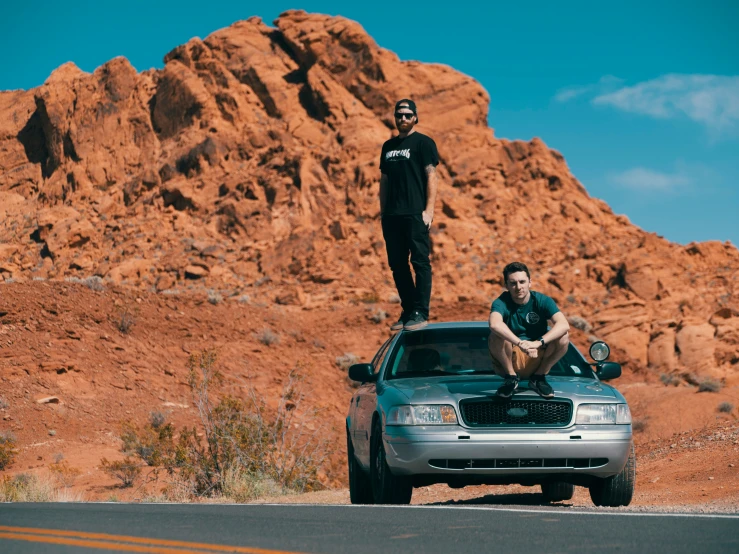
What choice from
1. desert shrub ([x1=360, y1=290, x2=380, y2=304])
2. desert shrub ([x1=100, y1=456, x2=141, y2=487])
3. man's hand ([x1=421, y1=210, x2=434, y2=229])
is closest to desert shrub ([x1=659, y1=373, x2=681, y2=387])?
desert shrub ([x1=360, y1=290, x2=380, y2=304])

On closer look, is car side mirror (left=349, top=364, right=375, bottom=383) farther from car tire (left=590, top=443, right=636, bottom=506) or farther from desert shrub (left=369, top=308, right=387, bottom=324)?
desert shrub (left=369, top=308, right=387, bottom=324)

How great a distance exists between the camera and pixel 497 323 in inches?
323

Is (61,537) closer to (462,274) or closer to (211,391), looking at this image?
(211,391)

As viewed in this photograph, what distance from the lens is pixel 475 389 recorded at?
319 inches

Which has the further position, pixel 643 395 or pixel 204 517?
pixel 643 395

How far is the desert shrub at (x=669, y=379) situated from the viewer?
3550cm

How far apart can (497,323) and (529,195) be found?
1808 inches

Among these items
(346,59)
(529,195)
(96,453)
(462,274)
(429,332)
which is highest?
(346,59)

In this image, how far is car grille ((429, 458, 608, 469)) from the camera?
313 inches

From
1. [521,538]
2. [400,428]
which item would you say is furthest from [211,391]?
[521,538]

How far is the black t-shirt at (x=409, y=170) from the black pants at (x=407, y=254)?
0.13m

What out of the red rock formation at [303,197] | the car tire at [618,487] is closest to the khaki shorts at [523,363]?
the car tire at [618,487]

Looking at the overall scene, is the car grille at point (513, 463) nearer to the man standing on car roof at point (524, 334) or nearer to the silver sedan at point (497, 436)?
the silver sedan at point (497, 436)

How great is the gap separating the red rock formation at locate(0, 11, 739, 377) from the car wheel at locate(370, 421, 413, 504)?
31960 mm
